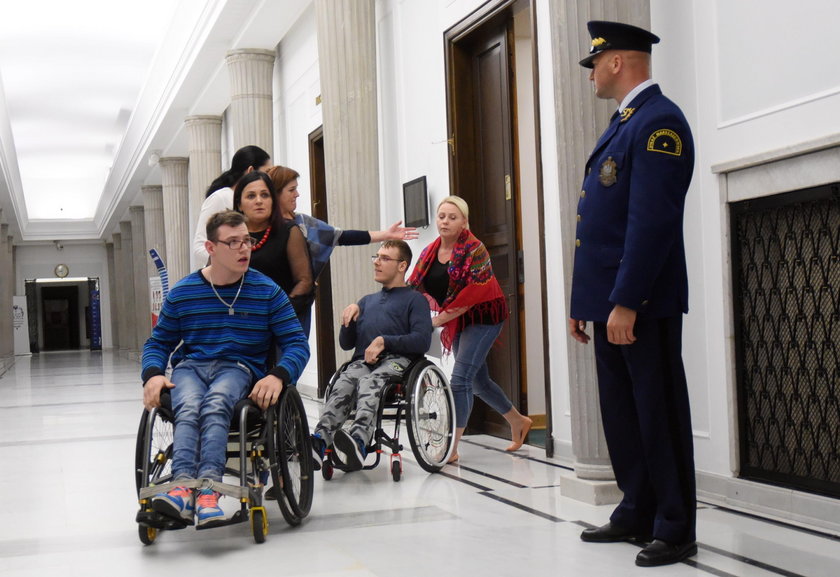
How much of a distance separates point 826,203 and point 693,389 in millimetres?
1045

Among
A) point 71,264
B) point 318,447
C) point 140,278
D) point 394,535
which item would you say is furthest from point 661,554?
point 71,264

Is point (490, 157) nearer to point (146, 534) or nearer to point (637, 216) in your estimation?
point (637, 216)

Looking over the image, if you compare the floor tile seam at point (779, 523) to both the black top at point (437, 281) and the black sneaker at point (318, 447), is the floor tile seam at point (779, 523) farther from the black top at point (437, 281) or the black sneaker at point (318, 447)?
the black top at point (437, 281)

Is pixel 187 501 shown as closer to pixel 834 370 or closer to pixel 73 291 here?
pixel 834 370

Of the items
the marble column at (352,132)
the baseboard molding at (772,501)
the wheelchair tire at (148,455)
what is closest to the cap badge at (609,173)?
the baseboard molding at (772,501)

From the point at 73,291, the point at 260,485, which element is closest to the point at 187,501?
the point at 260,485

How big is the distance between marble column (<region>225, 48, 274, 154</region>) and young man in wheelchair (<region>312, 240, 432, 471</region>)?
6.04m

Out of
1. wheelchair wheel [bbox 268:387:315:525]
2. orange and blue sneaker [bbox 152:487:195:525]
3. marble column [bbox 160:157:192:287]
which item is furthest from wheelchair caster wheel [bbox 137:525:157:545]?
marble column [bbox 160:157:192:287]

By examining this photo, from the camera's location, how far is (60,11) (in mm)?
12844

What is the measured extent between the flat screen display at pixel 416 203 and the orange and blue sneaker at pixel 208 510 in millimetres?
3776

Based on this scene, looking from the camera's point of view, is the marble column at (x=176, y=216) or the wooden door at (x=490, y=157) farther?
the marble column at (x=176, y=216)

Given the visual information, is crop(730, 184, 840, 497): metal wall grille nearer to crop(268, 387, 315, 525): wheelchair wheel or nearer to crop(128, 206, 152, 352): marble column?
crop(268, 387, 315, 525): wheelchair wheel

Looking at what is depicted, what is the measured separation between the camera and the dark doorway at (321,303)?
9.91 m

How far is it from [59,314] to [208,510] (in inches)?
1554
